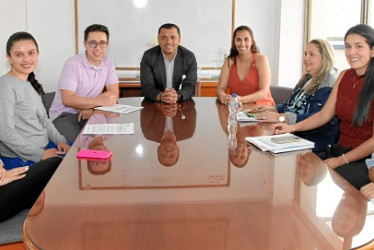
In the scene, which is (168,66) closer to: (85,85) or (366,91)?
(85,85)

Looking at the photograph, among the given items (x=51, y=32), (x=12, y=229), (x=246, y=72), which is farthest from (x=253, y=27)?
(x=12, y=229)

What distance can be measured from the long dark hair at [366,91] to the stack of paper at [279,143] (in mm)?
587

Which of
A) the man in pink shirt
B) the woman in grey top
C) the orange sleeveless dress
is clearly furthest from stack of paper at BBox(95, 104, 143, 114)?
the orange sleeveless dress

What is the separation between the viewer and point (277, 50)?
5035mm

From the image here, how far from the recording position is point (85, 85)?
3.34 metres

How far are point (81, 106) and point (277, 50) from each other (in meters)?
2.76

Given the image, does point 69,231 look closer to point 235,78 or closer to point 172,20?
point 235,78

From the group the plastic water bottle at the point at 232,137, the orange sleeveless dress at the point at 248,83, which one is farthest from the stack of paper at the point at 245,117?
the orange sleeveless dress at the point at 248,83

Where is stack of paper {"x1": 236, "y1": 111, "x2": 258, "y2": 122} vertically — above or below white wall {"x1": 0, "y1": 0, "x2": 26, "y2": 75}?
below

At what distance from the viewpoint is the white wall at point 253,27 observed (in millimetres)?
4832

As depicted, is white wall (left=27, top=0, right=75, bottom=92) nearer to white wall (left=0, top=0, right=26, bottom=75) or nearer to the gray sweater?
white wall (left=0, top=0, right=26, bottom=75)

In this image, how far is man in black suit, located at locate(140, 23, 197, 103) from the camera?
143 inches

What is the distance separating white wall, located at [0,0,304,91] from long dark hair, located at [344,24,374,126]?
2.67m

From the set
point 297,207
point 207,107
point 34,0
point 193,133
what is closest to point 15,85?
point 193,133
